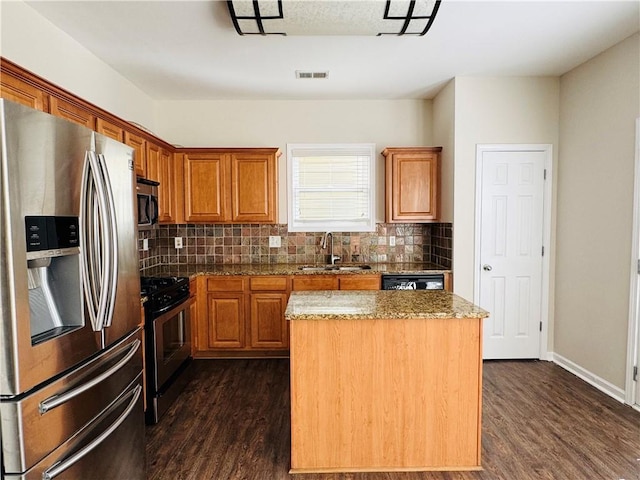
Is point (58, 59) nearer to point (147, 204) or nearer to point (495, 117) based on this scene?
point (147, 204)

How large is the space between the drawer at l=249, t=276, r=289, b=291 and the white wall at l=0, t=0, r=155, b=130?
81.9 inches

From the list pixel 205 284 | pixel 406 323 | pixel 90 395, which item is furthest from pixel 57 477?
pixel 205 284

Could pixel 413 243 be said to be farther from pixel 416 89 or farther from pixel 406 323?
pixel 406 323

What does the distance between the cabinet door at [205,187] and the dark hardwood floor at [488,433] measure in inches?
66.2

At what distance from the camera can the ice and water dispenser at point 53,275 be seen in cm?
129

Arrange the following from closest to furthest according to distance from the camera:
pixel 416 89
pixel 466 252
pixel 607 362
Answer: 1. pixel 607 362
2. pixel 466 252
3. pixel 416 89

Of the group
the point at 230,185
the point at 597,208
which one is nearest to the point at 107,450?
the point at 230,185

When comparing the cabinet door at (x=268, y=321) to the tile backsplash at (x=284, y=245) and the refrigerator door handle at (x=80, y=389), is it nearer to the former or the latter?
the tile backsplash at (x=284, y=245)

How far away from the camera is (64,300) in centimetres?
144

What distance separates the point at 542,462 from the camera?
2129 mm

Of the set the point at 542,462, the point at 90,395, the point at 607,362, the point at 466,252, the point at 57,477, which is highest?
the point at 466,252

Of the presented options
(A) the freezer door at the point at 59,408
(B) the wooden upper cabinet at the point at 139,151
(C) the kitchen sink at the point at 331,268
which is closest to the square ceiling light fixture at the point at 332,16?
(B) the wooden upper cabinet at the point at 139,151

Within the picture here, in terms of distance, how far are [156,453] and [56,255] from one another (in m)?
1.56

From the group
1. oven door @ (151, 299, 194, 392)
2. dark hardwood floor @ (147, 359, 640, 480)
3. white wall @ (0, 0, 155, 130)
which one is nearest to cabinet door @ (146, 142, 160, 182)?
white wall @ (0, 0, 155, 130)
